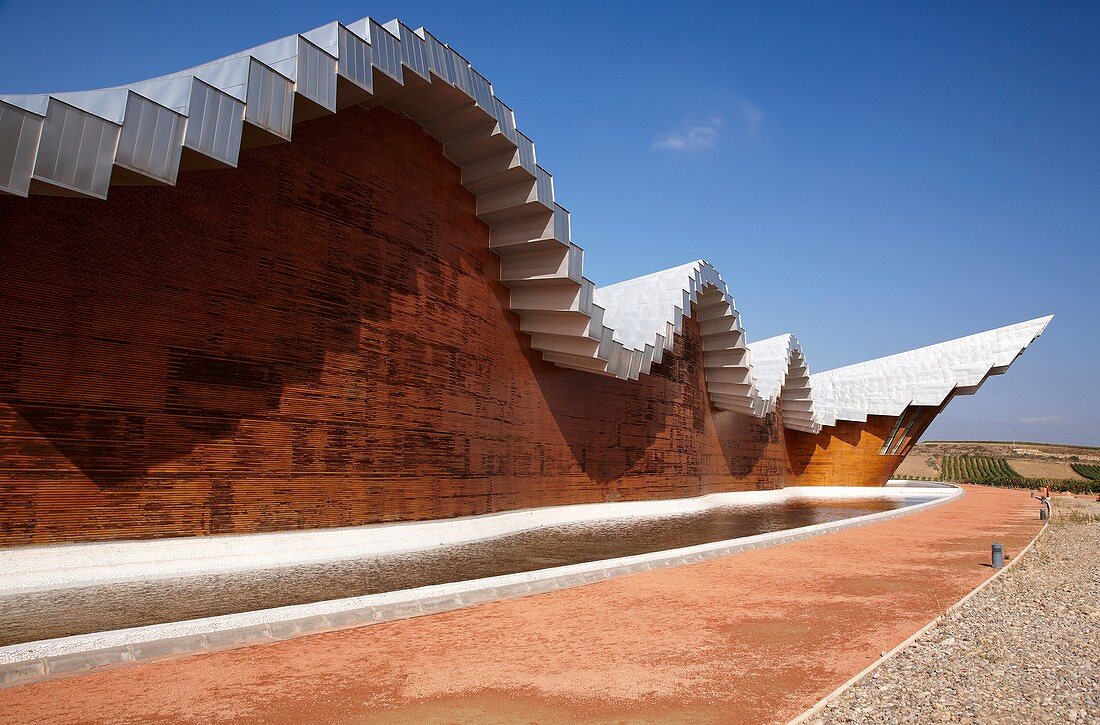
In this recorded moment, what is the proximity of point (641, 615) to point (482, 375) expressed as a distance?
377 inches

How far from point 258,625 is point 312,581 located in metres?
3.17

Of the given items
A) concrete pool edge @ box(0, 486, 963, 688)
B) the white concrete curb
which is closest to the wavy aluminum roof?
concrete pool edge @ box(0, 486, 963, 688)

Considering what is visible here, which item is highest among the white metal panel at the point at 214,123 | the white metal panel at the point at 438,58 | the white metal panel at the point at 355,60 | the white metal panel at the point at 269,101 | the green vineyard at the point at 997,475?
the white metal panel at the point at 438,58

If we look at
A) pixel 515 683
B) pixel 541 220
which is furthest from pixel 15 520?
pixel 541 220

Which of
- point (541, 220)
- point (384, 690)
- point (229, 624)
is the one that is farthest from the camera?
point (541, 220)

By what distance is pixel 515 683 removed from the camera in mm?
5137

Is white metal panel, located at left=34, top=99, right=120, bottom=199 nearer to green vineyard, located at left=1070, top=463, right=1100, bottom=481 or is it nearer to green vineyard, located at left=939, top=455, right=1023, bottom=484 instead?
green vineyard, located at left=939, top=455, right=1023, bottom=484

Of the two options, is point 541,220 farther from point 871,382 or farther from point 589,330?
point 871,382

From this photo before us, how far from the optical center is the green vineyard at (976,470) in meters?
64.4

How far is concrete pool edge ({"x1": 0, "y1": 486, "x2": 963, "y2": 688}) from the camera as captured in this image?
527cm

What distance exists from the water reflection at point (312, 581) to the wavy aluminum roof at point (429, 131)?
4.33 meters

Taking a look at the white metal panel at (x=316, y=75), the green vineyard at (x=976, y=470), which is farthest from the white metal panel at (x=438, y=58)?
the green vineyard at (x=976, y=470)

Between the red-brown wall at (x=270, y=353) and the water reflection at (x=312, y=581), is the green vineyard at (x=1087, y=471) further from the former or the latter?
the red-brown wall at (x=270, y=353)

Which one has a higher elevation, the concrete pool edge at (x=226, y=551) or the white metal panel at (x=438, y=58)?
the white metal panel at (x=438, y=58)
